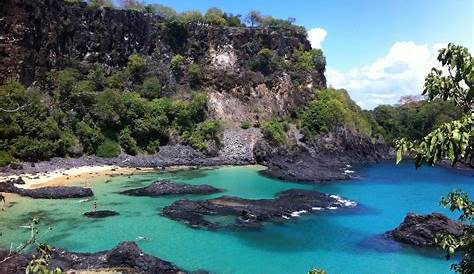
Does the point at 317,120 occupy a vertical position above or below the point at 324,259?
above

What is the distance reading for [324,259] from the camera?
29.7 meters

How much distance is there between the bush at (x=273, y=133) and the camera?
78.4 m

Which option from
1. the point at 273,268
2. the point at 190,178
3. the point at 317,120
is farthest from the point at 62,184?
the point at 317,120

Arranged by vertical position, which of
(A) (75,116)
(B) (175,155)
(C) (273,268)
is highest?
(A) (75,116)

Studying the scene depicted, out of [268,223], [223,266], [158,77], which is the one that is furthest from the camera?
[158,77]

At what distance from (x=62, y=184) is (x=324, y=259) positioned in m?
30.1

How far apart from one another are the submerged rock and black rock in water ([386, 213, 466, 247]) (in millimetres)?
8915

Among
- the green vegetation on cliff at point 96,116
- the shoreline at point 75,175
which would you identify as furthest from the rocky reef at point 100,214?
the green vegetation on cliff at point 96,116

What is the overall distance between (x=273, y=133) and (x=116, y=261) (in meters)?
55.0

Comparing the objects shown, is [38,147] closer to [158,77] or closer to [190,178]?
[190,178]

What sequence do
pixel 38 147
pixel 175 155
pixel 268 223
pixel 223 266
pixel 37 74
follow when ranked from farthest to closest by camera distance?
pixel 175 155
pixel 37 74
pixel 38 147
pixel 268 223
pixel 223 266

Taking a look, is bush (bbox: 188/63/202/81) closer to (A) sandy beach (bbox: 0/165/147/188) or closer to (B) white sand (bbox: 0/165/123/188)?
(A) sandy beach (bbox: 0/165/147/188)

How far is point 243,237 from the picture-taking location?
33250 millimetres

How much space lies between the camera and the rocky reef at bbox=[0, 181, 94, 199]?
42219mm
